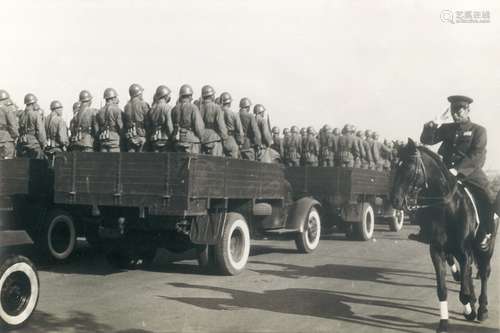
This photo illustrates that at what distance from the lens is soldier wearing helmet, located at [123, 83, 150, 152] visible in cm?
1043

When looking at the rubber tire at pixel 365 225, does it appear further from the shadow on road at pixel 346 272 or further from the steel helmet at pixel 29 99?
the steel helmet at pixel 29 99

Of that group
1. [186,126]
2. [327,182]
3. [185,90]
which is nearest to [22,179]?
[186,126]

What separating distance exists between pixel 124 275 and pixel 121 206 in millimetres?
1186

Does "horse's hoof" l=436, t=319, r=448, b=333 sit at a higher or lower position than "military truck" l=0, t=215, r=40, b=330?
lower

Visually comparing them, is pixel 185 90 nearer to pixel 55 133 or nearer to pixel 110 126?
pixel 110 126

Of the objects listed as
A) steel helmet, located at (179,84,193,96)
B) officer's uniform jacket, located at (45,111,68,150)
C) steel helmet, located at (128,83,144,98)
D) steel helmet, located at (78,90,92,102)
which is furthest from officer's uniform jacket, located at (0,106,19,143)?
steel helmet, located at (179,84,193,96)

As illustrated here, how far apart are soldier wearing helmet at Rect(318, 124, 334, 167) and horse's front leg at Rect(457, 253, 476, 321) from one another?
1187 cm

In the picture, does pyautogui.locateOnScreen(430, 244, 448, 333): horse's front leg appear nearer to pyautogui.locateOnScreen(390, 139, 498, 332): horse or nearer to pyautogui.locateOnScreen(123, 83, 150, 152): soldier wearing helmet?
pyautogui.locateOnScreen(390, 139, 498, 332): horse

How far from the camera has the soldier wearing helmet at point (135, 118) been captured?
411 inches

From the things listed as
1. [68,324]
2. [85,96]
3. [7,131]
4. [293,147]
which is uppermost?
[85,96]

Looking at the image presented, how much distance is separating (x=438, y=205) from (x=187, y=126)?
4.50 meters

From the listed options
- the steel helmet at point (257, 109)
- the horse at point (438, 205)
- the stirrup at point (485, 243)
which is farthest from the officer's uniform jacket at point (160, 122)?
the stirrup at point (485, 243)

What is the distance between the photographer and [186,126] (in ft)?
32.0

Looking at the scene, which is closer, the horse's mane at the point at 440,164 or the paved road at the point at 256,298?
the paved road at the point at 256,298
